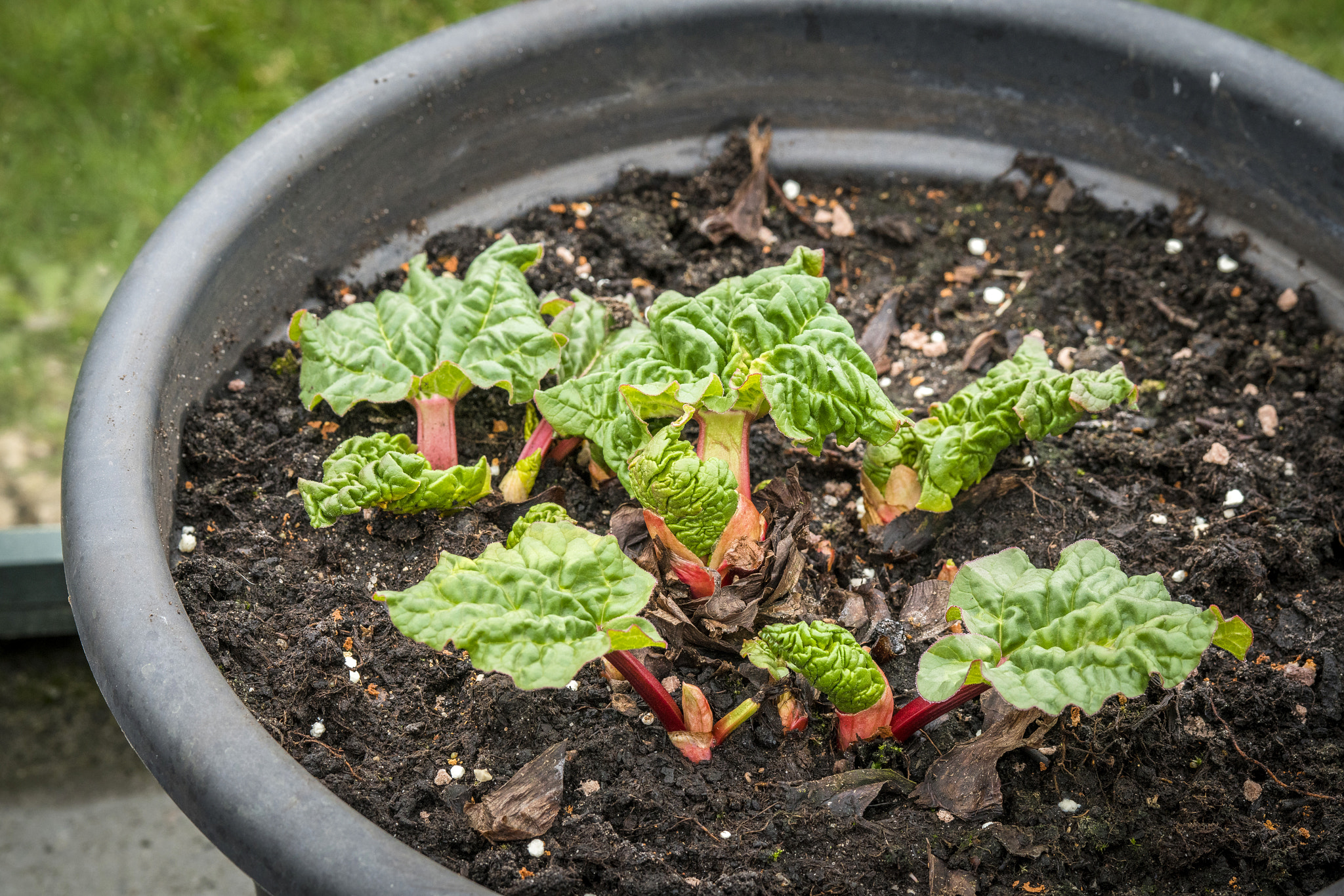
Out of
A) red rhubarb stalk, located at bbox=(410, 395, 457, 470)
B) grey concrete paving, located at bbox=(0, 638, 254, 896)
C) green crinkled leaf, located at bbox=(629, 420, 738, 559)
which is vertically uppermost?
green crinkled leaf, located at bbox=(629, 420, 738, 559)

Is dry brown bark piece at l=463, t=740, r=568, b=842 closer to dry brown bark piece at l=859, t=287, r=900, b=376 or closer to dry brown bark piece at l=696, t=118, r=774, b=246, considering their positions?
dry brown bark piece at l=859, t=287, r=900, b=376

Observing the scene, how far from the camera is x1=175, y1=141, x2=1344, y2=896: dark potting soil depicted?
4.61ft

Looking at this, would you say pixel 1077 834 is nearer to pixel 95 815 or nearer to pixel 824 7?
pixel 824 7

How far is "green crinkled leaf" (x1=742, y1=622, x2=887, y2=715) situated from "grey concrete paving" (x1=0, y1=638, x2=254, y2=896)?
1614mm

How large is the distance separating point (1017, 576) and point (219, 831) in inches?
38.8

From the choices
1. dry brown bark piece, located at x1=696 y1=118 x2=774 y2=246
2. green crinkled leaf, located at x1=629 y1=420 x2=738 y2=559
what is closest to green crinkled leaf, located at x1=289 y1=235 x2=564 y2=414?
green crinkled leaf, located at x1=629 y1=420 x2=738 y2=559

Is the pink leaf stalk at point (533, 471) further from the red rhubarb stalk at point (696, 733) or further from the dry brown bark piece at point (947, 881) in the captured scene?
the dry brown bark piece at point (947, 881)

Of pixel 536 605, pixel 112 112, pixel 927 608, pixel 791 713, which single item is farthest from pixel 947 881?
pixel 112 112

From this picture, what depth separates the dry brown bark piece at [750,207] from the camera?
2.12m

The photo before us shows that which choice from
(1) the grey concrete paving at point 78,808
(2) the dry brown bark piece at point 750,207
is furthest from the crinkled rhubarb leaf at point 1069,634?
→ (1) the grey concrete paving at point 78,808

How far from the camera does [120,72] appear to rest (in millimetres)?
3195

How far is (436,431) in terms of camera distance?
1.72m

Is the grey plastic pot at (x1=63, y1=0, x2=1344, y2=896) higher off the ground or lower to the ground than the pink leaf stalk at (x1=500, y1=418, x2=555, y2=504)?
higher

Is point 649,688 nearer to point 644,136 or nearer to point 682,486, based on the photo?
point 682,486
